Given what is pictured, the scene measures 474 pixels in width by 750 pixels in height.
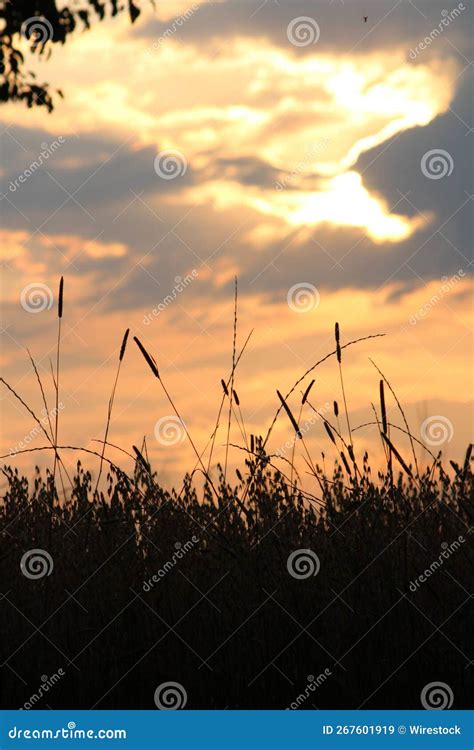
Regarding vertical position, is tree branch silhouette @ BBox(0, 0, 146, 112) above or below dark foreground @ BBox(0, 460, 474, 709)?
above

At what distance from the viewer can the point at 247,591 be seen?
4.56 metres

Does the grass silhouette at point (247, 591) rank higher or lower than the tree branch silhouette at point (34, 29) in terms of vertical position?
lower

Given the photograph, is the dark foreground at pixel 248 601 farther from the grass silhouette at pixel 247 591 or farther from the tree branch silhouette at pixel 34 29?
the tree branch silhouette at pixel 34 29

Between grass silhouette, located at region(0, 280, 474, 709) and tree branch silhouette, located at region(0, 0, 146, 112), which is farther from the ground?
tree branch silhouette, located at region(0, 0, 146, 112)

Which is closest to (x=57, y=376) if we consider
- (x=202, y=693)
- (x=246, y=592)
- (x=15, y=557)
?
(x=15, y=557)

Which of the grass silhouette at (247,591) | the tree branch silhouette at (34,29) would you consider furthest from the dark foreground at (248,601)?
the tree branch silhouette at (34,29)

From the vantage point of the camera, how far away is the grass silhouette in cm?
427

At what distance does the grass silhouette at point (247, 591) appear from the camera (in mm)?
4270

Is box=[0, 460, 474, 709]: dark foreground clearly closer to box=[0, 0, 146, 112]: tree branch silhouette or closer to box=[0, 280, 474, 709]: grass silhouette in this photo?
box=[0, 280, 474, 709]: grass silhouette

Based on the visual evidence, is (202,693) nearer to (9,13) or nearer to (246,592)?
(246,592)

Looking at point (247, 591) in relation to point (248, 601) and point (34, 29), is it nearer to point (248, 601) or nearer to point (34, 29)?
point (248, 601)

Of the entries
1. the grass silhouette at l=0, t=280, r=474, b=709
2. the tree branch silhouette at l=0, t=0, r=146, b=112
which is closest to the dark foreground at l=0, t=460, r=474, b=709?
the grass silhouette at l=0, t=280, r=474, b=709

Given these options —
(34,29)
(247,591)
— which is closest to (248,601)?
(247,591)

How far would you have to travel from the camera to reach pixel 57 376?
553cm
